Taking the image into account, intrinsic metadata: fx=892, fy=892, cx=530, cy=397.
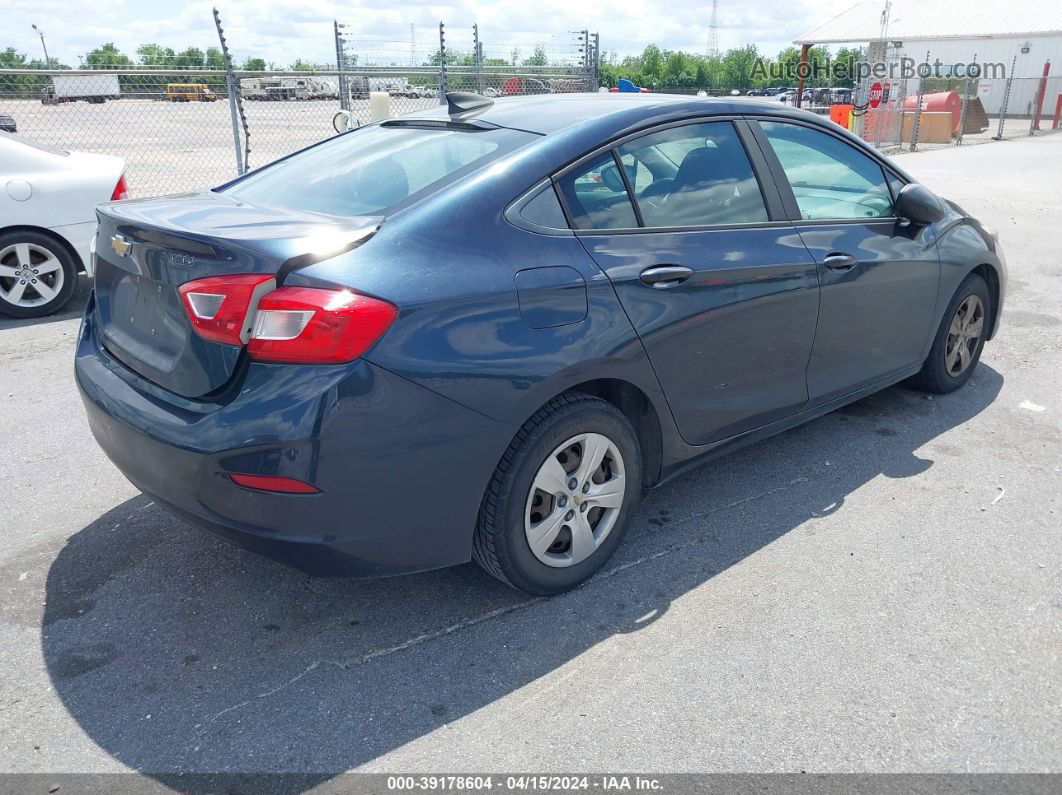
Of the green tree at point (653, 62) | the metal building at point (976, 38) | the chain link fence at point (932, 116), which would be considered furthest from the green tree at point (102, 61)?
the green tree at point (653, 62)

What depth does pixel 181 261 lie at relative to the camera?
8.87ft

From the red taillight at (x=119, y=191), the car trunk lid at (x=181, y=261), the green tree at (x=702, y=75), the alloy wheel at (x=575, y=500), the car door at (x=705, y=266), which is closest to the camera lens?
the car trunk lid at (x=181, y=261)

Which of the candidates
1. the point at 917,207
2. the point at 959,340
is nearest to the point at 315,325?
the point at 917,207

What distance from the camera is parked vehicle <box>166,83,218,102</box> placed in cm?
1052

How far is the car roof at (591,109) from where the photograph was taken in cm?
329

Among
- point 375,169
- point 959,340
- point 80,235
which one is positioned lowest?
point 959,340

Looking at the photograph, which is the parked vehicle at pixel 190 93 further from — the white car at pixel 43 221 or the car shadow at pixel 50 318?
the car shadow at pixel 50 318

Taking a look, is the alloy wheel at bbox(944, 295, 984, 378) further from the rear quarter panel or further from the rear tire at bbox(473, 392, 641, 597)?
the rear quarter panel

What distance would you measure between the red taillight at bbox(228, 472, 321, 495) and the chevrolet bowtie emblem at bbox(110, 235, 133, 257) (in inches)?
37.6

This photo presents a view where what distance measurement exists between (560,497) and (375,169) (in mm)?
1404

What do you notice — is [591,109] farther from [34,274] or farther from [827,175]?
[34,274]

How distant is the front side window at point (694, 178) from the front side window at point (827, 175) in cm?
25

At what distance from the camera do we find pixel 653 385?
3195 mm

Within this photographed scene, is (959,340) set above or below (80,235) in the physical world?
below
